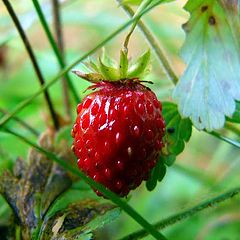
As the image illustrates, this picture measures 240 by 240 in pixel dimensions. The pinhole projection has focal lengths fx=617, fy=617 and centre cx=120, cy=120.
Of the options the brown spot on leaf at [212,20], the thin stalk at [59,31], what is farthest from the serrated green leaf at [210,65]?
the thin stalk at [59,31]

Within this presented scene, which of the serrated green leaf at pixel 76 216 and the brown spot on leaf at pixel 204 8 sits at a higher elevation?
the brown spot on leaf at pixel 204 8

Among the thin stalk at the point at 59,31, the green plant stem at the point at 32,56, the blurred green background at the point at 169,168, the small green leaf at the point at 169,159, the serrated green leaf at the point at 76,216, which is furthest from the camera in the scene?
the blurred green background at the point at 169,168

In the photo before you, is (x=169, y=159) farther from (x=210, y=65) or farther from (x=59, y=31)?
(x=59, y=31)

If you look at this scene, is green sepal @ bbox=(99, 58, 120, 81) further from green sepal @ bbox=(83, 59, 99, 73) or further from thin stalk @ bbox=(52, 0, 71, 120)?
thin stalk @ bbox=(52, 0, 71, 120)

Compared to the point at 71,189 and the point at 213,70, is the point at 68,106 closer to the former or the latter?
the point at 71,189

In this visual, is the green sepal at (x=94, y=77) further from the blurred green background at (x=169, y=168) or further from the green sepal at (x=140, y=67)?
the blurred green background at (x=169, y=168)

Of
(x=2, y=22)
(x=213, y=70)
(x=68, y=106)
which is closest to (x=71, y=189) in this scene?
(x=213, y=70)
